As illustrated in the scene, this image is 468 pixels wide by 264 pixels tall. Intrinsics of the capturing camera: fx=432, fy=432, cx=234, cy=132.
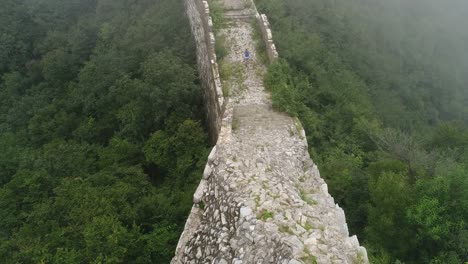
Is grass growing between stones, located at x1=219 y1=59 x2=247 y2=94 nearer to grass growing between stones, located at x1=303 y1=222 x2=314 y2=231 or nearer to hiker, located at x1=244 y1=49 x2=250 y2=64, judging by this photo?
hiker, located at x1=244 y1=49 x2=250 y2=64

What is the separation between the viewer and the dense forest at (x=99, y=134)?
425 inches

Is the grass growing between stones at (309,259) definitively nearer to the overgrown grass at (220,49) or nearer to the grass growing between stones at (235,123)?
the grass growing between stones at (235,123)

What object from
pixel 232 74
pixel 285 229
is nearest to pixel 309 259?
pixel 285 229

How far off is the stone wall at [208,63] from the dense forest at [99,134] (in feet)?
1.59

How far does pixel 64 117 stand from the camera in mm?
18859

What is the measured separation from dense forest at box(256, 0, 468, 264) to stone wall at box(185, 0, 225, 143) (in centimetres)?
174

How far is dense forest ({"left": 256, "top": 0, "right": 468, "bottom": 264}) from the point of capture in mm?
9531

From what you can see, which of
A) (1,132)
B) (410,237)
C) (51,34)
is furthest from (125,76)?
(410,237)

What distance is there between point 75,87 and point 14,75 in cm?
544

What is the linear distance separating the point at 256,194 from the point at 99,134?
32.4 ft

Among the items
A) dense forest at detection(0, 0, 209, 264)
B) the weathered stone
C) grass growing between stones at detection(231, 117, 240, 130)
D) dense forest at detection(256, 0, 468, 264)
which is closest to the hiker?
dense forest at detection(256, 0, 468, 264)

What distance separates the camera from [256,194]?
9391mm

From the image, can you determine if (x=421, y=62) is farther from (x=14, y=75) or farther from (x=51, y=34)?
(x=14, y=75)

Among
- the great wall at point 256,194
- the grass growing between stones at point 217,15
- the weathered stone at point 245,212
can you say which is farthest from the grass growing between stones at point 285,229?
the grass growing between stones at point 217,15
